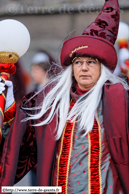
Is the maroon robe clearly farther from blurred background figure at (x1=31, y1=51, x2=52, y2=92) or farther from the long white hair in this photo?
blurred background figure at (x1=31, y1=51, x2=52, y2=92)

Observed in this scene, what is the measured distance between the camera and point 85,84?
7.46ft

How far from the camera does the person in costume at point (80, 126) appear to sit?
6.71 feet

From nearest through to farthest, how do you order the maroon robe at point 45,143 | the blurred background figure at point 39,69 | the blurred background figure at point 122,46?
1. the maroon robe at point 45,143
2. the blurred background figure at point 122,46
3. the blurred background figure at point 39,69

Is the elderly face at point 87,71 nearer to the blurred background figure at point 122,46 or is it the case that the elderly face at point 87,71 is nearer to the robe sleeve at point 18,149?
the robe sleeve at point 18,149

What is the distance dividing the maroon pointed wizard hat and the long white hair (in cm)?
8

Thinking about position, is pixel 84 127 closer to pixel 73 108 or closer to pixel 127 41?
pixel 73 108

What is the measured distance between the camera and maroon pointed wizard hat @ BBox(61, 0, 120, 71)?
2248 mm

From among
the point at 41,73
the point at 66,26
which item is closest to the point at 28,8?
the point at 66,26

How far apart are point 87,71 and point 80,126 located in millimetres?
404

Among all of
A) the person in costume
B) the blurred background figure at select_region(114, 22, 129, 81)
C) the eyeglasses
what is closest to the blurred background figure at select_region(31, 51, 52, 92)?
the blurred background figure at select_region(114, 22, 129, 81)

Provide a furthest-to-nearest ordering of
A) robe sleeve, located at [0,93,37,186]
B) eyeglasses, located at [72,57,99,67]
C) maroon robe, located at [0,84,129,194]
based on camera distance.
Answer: eyeglasses, located at [72,57,99,67], robe sleeve, located at [0,93,37,186], maroon robe, located at [0,84,129,194]

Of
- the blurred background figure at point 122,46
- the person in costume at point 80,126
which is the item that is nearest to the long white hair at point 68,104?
the person in costume at point 80,126

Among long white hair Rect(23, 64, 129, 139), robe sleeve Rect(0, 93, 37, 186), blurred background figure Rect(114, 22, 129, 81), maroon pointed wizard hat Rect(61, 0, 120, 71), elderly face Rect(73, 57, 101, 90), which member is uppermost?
blurred background figure Rect(114, 22, 129, 81)

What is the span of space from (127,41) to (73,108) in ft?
5.10
